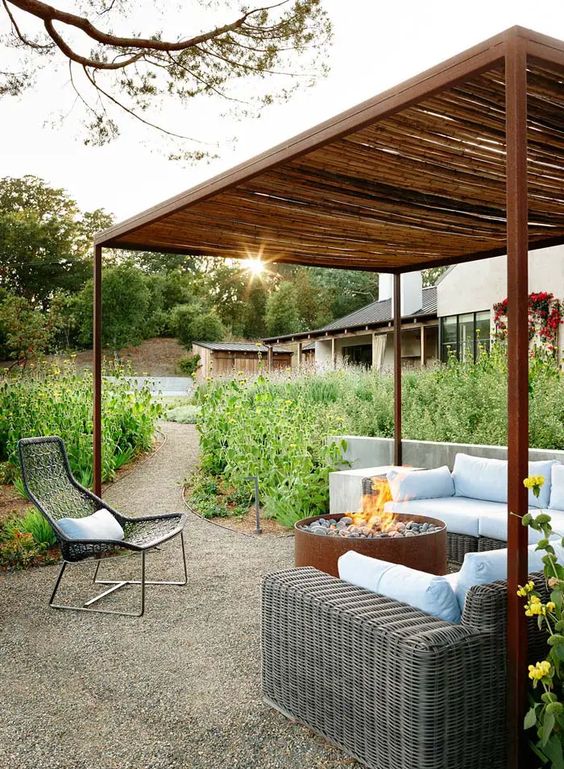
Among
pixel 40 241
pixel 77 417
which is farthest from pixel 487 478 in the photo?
pixel 40 241

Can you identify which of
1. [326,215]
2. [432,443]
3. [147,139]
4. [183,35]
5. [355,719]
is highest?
[183,35]

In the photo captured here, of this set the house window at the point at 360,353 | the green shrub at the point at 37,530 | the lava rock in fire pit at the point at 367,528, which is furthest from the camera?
the house window at the point at 360,353

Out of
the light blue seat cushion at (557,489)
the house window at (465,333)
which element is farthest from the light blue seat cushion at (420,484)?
the house window at (465,333)

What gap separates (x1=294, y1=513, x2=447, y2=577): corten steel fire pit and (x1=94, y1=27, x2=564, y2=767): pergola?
162 cm

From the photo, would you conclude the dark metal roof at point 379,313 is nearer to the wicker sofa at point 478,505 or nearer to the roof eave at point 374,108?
the wicker sofa at point 478,505

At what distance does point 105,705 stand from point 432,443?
14.0 ft

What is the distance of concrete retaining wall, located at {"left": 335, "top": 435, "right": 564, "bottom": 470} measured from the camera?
6.08 metres

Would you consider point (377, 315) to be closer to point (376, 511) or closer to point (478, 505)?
point (478, 505)

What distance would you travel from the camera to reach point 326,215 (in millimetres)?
4672

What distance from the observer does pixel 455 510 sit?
5172 mm

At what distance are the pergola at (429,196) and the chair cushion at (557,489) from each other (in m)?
1.67

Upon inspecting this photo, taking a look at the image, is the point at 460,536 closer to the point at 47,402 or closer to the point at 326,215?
the point at 326,215

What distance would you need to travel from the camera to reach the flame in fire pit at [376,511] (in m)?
4.45

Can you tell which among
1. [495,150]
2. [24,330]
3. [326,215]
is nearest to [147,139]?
[326,215]
